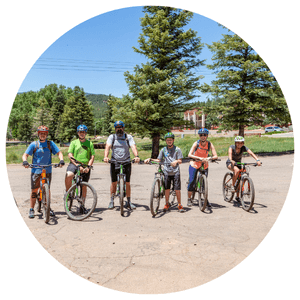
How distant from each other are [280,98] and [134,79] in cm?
223

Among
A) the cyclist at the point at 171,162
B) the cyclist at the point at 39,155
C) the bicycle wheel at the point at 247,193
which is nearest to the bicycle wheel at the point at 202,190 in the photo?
the cyclist at the point at 171,162

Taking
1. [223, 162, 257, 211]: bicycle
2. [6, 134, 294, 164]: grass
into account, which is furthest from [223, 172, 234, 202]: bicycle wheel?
[6, 134, 294, 164]: grass

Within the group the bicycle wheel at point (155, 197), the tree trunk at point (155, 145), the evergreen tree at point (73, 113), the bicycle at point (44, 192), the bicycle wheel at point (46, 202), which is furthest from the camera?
the tree trunk at point (155, 145)

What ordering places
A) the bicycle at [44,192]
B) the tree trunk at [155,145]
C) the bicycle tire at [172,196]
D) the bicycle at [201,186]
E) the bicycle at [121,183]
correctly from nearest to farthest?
the bicycle at [44,192], the bicycle at [121,183], the bicycle at [201,186], the bicycle tire at [172,196], the tree trunk at [155,145]

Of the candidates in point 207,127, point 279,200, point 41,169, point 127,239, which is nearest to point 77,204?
point 41,169

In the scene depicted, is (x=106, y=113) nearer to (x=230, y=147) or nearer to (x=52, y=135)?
(x=52, y=135)

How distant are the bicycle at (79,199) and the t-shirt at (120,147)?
0.54m

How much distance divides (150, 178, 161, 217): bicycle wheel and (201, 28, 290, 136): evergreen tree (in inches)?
56.1

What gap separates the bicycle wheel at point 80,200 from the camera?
348cm

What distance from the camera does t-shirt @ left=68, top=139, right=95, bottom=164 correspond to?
368 centimetres

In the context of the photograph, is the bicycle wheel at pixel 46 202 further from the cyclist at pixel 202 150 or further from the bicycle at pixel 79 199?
the cyclist at pixel 202 150

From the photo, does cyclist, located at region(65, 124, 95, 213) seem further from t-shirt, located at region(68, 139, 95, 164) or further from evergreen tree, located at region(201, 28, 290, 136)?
evergreen tree, located at region(201, 28, 290, 136)

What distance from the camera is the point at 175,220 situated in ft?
11.5

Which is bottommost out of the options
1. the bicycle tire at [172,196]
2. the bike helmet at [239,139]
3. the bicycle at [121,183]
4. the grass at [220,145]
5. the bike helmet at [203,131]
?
the bicycle tire at [172,196]
